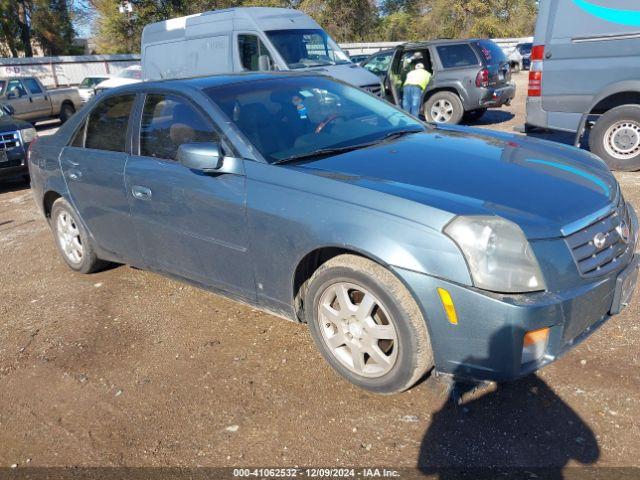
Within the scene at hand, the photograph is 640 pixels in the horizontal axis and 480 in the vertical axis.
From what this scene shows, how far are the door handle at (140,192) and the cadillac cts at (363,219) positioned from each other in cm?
1

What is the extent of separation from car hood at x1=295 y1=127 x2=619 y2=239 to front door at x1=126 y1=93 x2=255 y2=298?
55 centimetres

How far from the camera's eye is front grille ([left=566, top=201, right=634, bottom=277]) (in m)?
2.75

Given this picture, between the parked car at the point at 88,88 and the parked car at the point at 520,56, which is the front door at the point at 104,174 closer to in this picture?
the parked car at the point at 88,88

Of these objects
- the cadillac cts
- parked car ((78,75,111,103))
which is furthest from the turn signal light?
parked car ((78,75,111,103))

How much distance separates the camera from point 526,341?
2605mm

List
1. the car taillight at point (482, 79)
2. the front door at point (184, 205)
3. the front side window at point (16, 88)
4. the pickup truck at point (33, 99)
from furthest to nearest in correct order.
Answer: the front side window at point (16, 88) → the pickup truck at point (33, 99) → the car taillight at point (482, 79) → the front door at point (184, 205)

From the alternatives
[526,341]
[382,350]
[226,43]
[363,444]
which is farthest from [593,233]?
[226,43]

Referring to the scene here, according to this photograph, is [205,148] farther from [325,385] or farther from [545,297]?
[545,297]

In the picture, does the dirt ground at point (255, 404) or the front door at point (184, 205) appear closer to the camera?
the dirt ground at point (255, 404)

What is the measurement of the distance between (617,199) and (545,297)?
3.31 ft

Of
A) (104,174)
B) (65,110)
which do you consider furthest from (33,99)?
(104,174)

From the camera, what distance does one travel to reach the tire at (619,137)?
279 inches

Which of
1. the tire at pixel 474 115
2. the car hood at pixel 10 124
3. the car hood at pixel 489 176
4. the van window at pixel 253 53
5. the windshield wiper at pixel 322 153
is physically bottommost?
the tire at pixel 474 115

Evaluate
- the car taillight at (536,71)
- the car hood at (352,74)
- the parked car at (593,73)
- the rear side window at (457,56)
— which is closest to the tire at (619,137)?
the parked car at (593,73)
